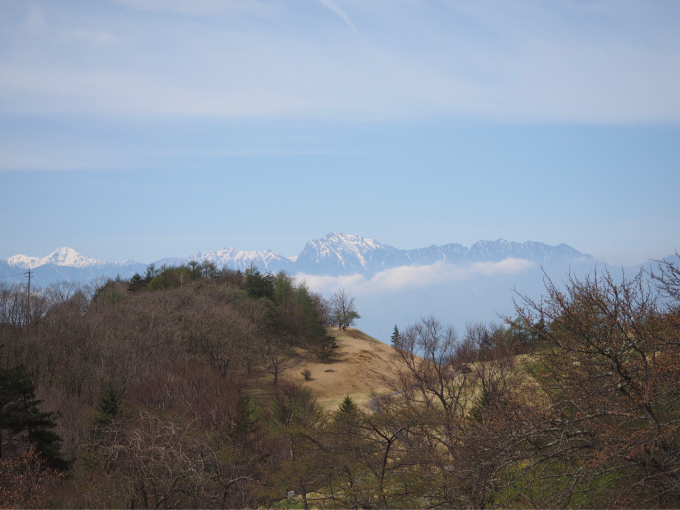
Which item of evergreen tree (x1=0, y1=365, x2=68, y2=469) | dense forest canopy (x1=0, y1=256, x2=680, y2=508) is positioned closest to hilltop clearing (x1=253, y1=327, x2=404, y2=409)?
dense forest canopy (x1=0, y1=256, x2=680, y2=508)

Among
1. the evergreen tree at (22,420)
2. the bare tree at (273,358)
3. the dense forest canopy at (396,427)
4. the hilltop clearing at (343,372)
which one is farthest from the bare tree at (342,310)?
the evergreen tree at (22,420)

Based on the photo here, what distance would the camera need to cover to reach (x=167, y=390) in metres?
37.4

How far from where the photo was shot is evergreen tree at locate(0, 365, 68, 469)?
78.8 ft

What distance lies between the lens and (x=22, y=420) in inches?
945

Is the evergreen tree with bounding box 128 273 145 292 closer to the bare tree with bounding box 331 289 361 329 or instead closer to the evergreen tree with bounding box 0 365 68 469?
the bare tree with bounding box 331 289 361 329

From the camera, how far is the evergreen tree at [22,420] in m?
24.0

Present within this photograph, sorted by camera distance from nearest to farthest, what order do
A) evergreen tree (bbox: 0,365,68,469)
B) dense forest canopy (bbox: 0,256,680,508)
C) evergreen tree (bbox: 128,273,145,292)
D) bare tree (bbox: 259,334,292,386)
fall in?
dense forest canopy (bbox: 0,256,680,508)
evergreen tree (bbox: 0,365,68,469)
bare tree (bbox: 259,334,292,386)
evergreen tree (bbox: 128,273,145,292)

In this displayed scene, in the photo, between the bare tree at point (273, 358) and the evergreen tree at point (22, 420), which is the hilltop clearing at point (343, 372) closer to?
the bare tree at point (273, 358)

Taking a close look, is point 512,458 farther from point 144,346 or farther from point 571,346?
point 144,346

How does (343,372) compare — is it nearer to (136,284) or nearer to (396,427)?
(136,284)

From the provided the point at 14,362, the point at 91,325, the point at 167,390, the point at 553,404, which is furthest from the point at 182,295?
the point at 553,404

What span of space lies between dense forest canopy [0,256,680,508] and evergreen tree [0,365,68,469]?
70 millimetres

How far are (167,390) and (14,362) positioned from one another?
19995mm

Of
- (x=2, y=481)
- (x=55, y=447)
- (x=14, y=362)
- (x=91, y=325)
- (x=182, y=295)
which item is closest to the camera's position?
(x=2, y=481)
